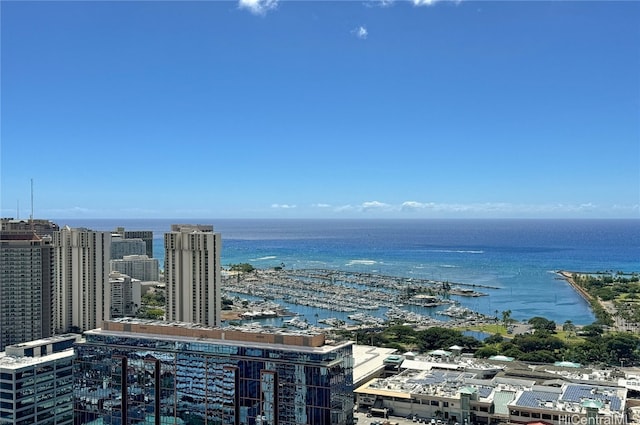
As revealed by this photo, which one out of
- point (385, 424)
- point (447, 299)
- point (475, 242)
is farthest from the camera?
point (475, 242)

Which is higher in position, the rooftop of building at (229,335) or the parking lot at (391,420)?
the rooftop of building at (229,335)

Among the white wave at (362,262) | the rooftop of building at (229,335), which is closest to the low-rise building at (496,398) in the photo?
the rooftop of building at (229,335)

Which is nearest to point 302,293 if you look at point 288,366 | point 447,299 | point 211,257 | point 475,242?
point 447,299

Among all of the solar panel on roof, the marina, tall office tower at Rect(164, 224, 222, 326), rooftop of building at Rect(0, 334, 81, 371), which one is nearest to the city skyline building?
tall office tower at Rect(164, 224, 222, 326)

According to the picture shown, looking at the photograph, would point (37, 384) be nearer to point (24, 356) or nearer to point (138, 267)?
point (24, 356)

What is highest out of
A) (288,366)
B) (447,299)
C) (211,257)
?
(211,257)

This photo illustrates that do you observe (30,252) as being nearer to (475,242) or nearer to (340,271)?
(340,271)

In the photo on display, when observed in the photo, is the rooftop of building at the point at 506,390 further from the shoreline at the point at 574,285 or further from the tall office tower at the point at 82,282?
the shoreline at the point at 574,285
